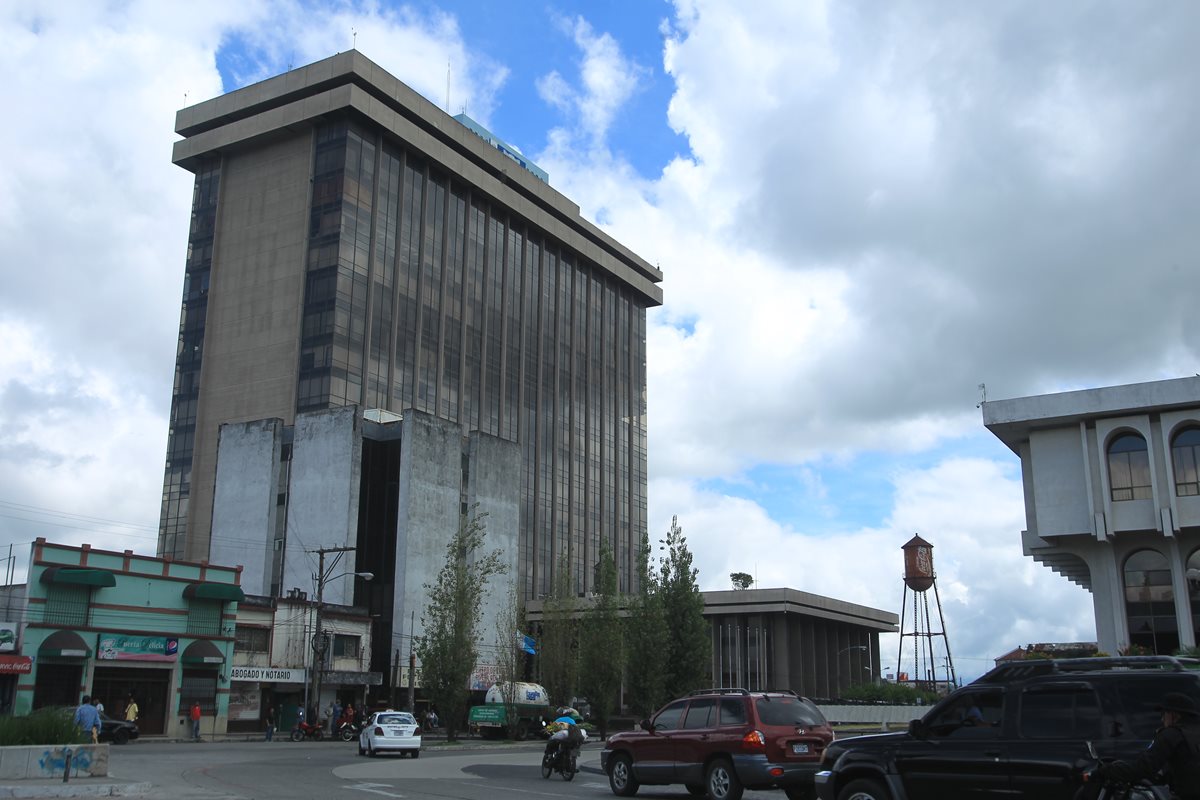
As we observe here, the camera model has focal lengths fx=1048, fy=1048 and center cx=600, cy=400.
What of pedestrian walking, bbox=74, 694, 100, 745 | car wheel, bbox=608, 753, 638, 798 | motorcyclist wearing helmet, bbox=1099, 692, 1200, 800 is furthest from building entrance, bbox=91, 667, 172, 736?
motorcyclist wearing helmet, bbox=1099, 692, 1200, 800

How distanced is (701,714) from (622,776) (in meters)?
2.53

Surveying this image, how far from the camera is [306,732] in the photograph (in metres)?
49.8

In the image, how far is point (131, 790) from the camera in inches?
770

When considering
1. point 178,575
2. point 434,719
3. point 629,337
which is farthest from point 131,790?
point 629,337

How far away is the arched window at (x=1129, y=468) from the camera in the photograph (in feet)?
147

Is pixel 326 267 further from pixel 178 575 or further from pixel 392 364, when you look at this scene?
pixel 178 575

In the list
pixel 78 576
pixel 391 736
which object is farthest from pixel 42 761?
pixel 78 576

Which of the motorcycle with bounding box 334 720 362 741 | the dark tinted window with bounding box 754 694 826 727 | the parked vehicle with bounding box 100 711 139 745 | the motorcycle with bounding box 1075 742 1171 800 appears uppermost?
the dark tinted window with bounding box 754 694 826 727

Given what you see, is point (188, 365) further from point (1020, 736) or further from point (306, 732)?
point (1020, 736)

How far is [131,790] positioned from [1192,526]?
40.7m

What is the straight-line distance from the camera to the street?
1945cm

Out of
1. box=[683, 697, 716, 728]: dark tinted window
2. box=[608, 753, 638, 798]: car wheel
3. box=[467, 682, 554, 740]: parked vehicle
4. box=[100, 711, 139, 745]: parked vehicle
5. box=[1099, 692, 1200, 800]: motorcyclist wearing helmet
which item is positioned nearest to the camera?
box=[1099, 692, 1200, 800]: motorcyclist wearing helmet

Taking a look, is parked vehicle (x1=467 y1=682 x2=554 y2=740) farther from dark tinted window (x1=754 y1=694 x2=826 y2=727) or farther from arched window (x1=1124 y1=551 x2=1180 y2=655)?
dark tinted window (x1=754 y1=694 x2=826 y2=727)

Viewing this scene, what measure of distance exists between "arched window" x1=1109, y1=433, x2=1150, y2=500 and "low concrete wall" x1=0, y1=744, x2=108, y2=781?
40.6m
